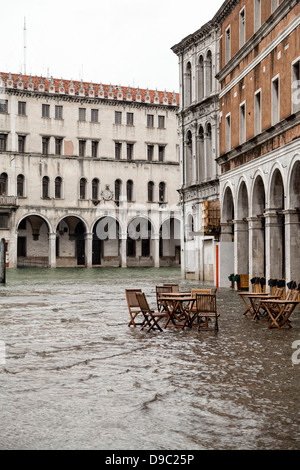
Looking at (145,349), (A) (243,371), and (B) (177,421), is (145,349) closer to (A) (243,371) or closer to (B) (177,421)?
(A) (243,371)

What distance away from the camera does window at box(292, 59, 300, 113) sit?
64.7 ft

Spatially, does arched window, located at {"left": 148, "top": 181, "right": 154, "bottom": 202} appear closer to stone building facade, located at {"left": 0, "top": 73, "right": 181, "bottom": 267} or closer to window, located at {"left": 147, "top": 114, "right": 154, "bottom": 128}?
stone building facade, located at {"left": 0, "top": 73, "right": 181, "bottom": 267}

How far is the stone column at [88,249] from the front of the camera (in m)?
57.8

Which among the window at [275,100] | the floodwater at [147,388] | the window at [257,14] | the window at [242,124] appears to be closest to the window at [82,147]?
the window at [242,124]

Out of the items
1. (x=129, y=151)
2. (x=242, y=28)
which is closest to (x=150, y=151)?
(x=129, y=151)

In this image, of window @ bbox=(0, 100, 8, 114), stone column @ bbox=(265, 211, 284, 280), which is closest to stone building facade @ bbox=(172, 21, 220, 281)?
stone column @ bbox=(265, 211, 284, 280)

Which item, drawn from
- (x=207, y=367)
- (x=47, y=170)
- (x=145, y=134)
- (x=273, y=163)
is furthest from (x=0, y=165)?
(x=207, y=367)

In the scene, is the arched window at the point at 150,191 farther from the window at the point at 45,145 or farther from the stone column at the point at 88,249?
the window at the point at 45,145

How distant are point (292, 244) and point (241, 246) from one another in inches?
250

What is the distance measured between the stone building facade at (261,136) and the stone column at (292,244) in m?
0.03

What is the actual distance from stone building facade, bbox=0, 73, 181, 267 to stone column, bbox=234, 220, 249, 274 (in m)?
31.2

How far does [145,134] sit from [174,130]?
2.92 meters

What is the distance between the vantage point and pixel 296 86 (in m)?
19.9

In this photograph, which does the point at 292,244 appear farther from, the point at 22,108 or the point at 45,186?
the point at 22,108
